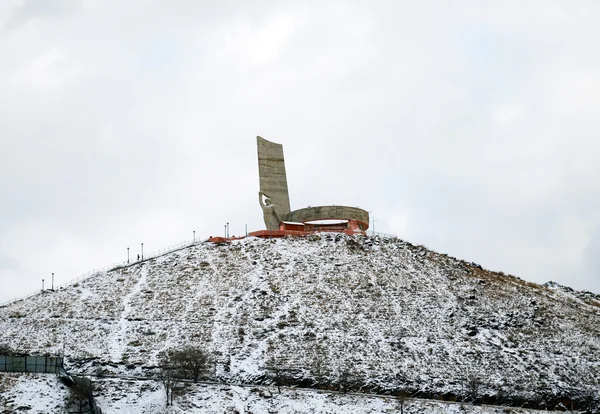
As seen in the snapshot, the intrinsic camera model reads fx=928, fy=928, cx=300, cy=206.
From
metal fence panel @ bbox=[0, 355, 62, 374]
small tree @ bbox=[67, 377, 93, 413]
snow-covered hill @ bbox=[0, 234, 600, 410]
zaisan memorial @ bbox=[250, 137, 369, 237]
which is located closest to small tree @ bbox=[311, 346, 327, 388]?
snow-covered hill @ bbox=[0, 234, 600, 410]

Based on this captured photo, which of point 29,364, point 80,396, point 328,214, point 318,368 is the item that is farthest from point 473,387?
point 328,214

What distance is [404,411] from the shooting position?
53844mm

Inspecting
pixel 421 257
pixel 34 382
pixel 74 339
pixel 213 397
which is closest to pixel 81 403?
pixel 34 382

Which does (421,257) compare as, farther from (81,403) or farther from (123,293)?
(81,403)

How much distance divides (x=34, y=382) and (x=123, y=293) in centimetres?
1734

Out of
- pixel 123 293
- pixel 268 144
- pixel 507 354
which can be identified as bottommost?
pixel 507 354

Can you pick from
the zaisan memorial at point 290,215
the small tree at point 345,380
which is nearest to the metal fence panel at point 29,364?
the small tree at point 345,380

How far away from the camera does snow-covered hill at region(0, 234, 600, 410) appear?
58.9 m

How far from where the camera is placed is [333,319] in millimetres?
65125

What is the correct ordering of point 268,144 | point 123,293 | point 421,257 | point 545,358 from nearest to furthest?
1. point 545,358
2. point 123,293
3. point 421,257
4. point 268,144

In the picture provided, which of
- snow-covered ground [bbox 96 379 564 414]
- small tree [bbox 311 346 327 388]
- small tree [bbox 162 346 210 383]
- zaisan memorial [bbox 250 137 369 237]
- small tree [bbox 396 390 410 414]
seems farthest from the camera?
zaisan memorial [bbox 250 137 369 237]

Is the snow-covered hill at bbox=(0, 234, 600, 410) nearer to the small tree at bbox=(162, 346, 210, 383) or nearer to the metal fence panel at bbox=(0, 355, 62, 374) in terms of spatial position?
the small tree at bbox=(162, 346, 210, 383)

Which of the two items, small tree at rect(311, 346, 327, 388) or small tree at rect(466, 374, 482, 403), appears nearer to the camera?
small tree at rect(466, 374, 482, 403)

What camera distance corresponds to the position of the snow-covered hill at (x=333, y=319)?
58.9m
